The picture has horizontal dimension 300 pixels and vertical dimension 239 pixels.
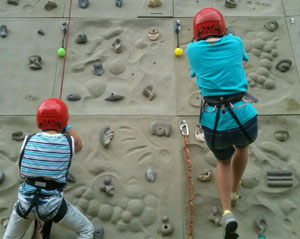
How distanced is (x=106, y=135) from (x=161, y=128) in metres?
0.58

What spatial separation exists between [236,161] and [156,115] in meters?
1.17

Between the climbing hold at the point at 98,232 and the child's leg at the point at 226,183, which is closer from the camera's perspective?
the child's leg at the point at 226,183

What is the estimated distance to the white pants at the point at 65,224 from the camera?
2.29 m

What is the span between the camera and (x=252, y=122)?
6.75 ft

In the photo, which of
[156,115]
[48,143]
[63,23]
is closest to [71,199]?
[48,143]

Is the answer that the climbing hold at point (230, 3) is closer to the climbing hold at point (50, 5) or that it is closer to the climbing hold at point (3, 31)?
the climbing hold at point (50, 5)

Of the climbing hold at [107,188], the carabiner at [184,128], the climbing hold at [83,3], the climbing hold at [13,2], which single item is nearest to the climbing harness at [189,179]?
the carabiner at [184,128]

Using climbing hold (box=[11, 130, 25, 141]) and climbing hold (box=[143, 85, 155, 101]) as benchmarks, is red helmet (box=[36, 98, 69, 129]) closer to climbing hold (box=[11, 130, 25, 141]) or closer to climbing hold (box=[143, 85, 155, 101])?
climbing hold (box=[11, 130, 25, 141])

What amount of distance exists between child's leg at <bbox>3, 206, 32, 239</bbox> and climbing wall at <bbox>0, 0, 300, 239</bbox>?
1.18 ft

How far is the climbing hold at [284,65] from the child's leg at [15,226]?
306cm

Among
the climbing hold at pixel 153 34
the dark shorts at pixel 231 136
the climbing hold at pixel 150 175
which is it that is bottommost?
the climbing hold at pixel 150 175

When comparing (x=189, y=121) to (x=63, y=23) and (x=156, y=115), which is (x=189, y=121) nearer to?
(x=156, y=115)

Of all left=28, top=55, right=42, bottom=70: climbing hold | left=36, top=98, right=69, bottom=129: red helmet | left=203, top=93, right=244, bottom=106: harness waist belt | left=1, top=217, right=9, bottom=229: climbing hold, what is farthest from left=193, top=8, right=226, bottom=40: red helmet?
Answer: left=1, top=217, right=9, bottom=229: climbing hold

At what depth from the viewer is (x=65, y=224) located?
2.34 meters
